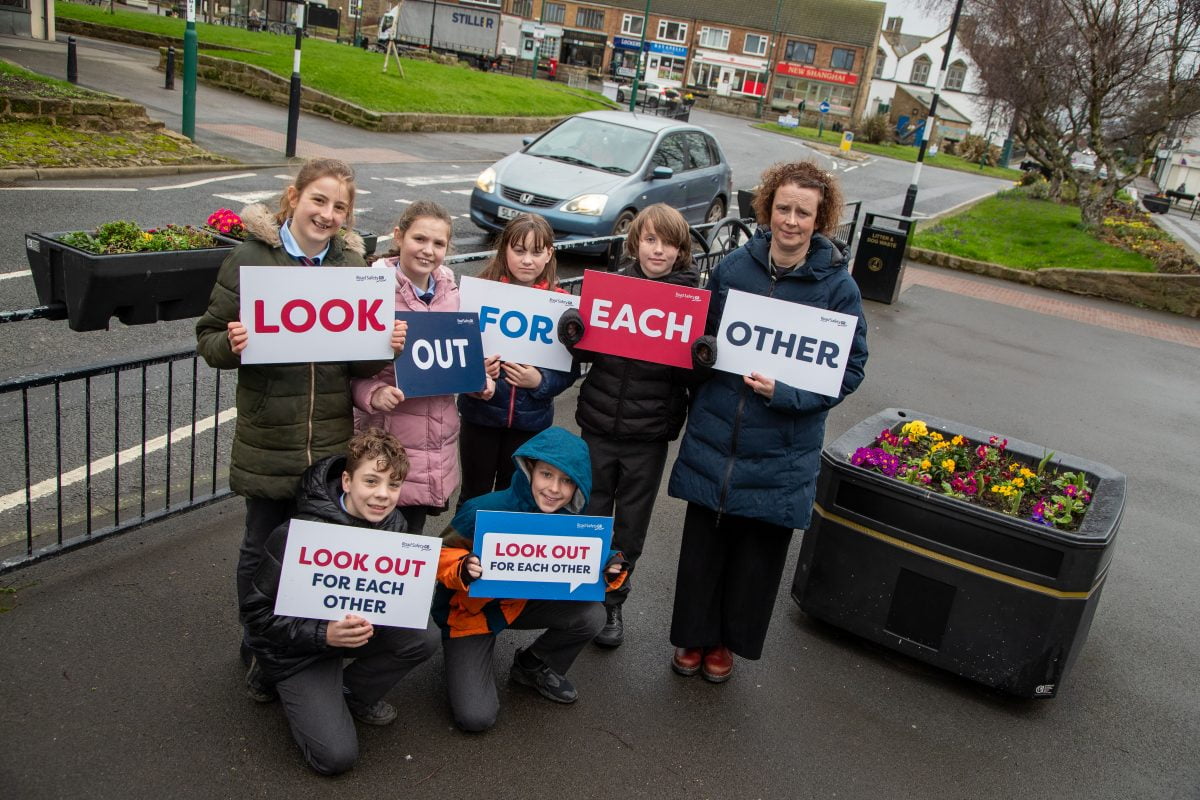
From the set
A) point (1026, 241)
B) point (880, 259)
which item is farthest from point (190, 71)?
point (1026, 241)

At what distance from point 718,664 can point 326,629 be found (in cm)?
185

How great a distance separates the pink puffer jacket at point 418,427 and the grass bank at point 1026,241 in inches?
656

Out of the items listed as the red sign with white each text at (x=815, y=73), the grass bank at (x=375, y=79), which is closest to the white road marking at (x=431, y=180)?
the grass bank at (x=375, y=79)

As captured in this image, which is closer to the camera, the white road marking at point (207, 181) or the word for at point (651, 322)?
the word for at point (651, 322)

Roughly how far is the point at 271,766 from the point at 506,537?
1.14 m

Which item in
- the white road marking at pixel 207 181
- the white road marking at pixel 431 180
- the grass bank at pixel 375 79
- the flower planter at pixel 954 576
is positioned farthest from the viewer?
the grass bank at pixel 375 79

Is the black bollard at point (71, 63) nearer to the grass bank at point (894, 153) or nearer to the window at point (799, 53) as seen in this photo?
the grass bank at point (894, 153)

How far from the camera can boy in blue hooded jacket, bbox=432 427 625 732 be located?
3744mm

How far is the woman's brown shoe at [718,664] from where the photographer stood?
4.43m

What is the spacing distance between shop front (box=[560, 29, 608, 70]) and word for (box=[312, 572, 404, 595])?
83.8 m

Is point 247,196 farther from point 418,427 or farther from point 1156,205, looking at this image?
point 1156,205

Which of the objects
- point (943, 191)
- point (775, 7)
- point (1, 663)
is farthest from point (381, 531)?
point (775, 7)

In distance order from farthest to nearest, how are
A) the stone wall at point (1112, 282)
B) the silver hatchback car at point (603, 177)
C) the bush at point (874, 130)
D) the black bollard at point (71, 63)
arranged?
the bush at point (874, 130), the black bollard at point (71, 63), the stone wall at point (1112, 282), the silver hatchback car at point (603, 177)

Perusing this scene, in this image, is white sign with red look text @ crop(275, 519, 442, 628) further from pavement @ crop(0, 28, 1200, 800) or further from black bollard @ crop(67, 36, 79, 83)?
black bollard @ crop(67, 36, 79, 83)
